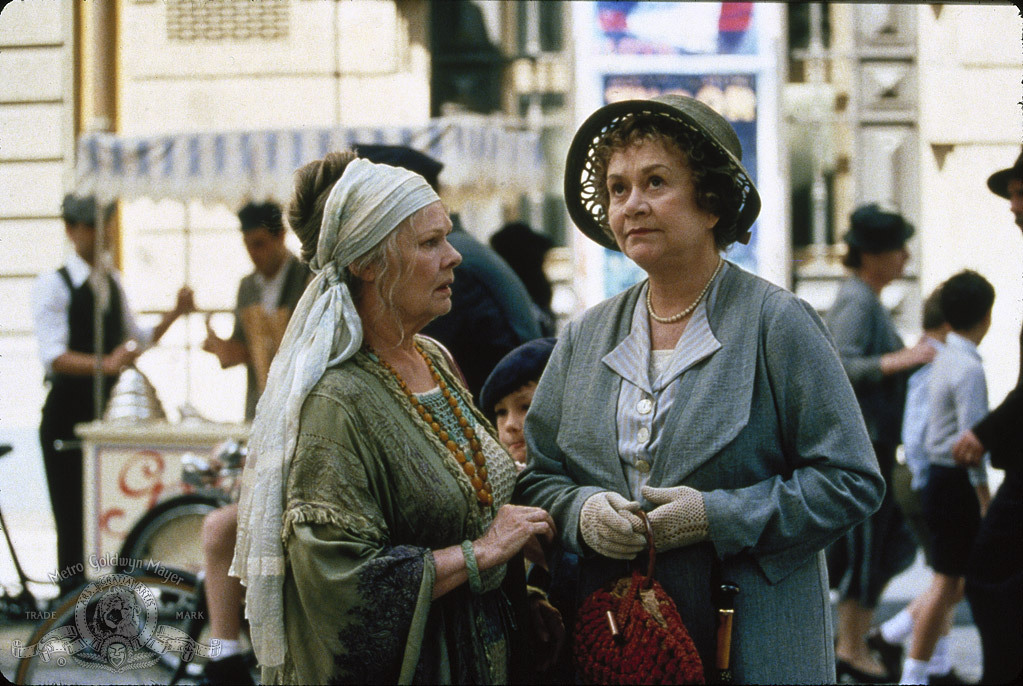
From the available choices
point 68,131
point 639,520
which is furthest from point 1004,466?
point 68,131

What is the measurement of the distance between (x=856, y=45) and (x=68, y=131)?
20.8ft

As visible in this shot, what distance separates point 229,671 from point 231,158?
3401 millimetres

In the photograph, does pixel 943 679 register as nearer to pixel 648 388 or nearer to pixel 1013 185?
pixel 1013 185

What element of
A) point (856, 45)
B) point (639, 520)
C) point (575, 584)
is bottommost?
point (575, 584)

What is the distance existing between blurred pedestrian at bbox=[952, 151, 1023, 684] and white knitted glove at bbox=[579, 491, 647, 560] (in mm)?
1907

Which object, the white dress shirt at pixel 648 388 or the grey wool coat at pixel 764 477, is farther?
the white dress shirt at pixel 648 388

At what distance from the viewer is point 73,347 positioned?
5801 mm

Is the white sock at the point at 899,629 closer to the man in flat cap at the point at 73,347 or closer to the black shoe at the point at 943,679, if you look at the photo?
the black shoe at the point at 943,679

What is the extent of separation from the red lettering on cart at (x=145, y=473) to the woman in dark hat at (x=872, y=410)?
3.64m

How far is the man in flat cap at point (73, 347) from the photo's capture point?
5.63m

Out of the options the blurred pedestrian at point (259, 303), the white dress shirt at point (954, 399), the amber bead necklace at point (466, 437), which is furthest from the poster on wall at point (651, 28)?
the amber bead necklace at point (466, 437)

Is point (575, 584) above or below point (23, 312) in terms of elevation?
below

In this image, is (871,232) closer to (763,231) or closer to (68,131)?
(763,231)

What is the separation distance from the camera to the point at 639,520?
2029 mm
